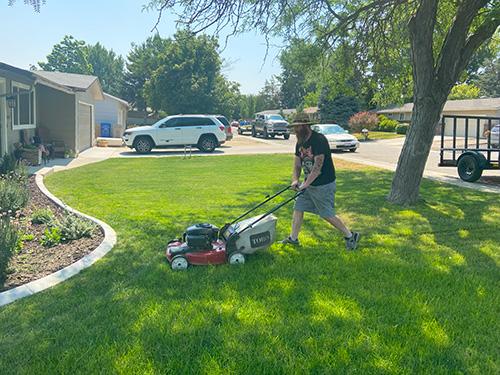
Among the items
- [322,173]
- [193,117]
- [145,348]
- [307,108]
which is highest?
[307,108]

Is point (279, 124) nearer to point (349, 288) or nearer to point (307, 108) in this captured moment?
point (349, 288)

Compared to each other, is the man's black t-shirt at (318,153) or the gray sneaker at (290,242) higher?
the man's black t-shirt at (318,153)

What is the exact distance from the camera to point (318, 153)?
5.34 m

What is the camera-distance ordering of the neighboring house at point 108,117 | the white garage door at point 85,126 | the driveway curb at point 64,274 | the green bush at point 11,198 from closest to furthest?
the driveway curb at point 64,274
the green bush at point 11,198
the white garage door at point 85,126
the neighboring house at point 108,117

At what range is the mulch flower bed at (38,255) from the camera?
4.84 metres

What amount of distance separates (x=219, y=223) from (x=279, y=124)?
2827 cm

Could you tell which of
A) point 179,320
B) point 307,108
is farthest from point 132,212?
point 307,108

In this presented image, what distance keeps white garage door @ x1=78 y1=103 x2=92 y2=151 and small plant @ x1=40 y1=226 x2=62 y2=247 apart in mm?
16474

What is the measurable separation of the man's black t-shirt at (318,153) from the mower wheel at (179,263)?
1719 millimetres

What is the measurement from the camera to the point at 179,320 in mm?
3609

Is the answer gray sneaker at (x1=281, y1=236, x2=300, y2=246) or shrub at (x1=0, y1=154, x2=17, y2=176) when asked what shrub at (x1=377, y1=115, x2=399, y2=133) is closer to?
shrub at (x1=0, y1=154, x2=17, y2=176)

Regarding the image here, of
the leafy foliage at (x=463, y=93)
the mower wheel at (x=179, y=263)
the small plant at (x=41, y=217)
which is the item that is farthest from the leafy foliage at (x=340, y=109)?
the mower wheel at (x=179, y=263)

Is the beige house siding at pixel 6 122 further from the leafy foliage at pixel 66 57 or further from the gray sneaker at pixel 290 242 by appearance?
the leafy foliage at pixel 66 57

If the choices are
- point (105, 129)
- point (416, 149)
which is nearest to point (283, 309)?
point (416, 149)
